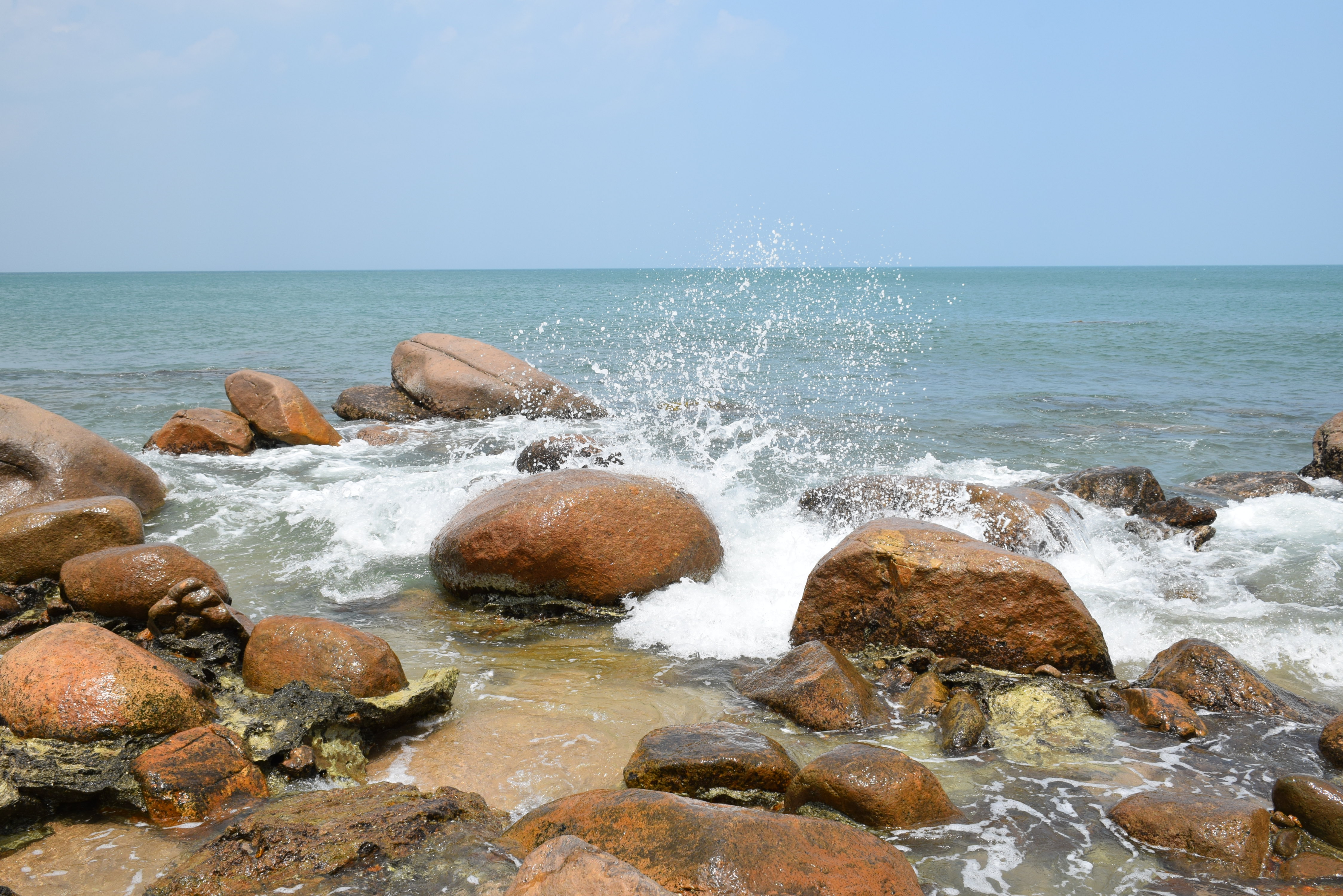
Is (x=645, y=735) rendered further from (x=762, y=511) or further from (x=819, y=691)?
(x=762, y=511)

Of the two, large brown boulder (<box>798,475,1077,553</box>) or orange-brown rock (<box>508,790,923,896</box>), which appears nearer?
orange-brown rock (<box>508,790,923,896</box>)

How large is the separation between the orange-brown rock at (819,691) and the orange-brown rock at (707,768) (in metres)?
0.77

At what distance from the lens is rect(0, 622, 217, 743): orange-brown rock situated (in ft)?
12.0

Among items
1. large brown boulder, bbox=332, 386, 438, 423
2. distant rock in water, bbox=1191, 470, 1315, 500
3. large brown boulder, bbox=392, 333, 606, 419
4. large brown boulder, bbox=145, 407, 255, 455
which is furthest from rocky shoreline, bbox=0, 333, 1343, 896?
large brown boulder, bbox=392, 333, 606, 419

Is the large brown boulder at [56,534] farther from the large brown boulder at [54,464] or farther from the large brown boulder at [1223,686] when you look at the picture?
the large brown boulder at [1223,686]

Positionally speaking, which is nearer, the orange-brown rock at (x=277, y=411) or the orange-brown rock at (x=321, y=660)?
the orange-brown rock at (x=321, y=660)

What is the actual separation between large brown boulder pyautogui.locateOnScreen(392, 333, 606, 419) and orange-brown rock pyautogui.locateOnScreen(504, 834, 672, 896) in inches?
464

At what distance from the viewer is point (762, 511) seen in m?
8.42

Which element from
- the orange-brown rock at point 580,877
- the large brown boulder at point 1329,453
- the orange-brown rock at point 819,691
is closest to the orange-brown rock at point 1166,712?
the orange-brown rock at point 819,691

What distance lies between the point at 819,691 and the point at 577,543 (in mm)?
2119

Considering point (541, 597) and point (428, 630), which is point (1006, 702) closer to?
point (541, 597)

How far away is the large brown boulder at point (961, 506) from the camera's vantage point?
7.18 metres

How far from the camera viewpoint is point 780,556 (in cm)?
702

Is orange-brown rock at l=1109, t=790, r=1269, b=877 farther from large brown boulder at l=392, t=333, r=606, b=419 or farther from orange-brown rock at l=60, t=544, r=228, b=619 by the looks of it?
large brown boulder at l=392, t=333, r=606, b=419
